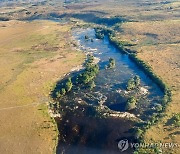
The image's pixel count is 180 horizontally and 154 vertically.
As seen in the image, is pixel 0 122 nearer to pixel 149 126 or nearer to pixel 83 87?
pixel 83 87

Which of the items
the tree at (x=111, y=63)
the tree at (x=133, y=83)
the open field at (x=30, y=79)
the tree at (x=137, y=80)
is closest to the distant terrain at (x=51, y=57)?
the open field at (x=30, y=79)

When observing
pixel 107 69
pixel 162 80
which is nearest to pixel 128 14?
pixel 107 69

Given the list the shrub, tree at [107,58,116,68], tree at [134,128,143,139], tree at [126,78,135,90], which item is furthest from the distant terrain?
tree at [107,58,116,68]

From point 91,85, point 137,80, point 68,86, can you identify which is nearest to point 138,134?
point 91,85

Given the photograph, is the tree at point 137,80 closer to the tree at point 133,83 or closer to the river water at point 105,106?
the tree at point 133,83

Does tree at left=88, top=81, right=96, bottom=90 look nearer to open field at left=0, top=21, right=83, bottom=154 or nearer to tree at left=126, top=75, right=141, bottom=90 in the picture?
tree at left=126, top=75, right=141, bottom=90
